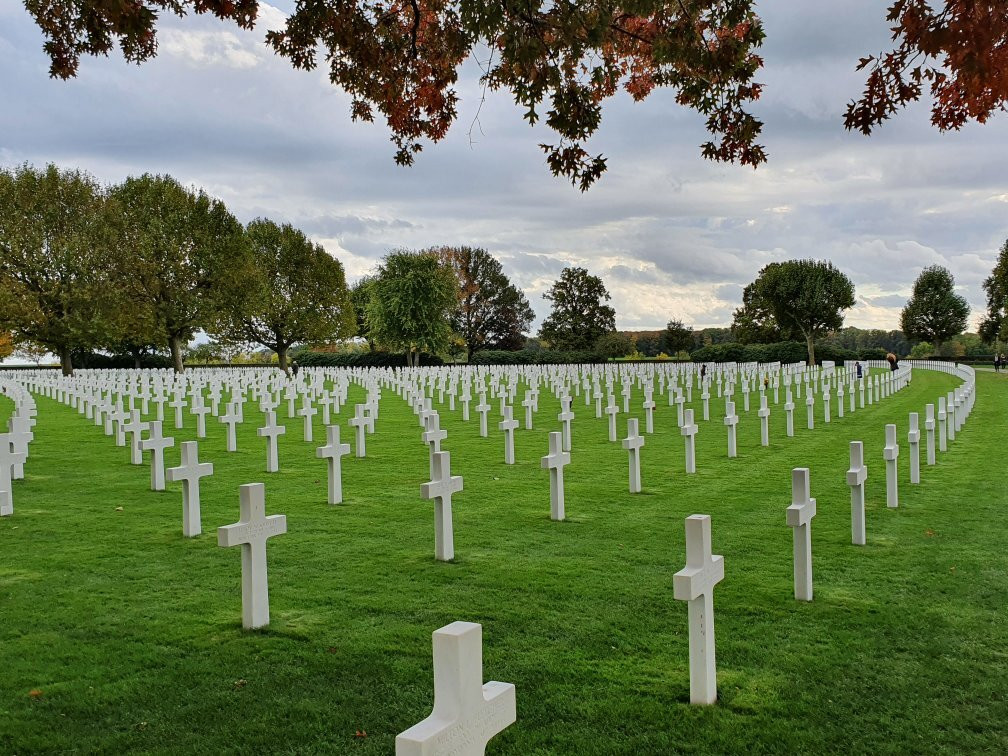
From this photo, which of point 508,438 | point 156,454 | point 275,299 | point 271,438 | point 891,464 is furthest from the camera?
point 275,299

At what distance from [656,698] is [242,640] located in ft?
8.12

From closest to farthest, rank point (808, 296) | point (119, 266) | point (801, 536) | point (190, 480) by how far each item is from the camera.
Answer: point (801, 536), point (190, 480), point (119, 266), point (808, 296)

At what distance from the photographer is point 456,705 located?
7.38 ft

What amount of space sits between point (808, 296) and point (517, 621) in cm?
6363

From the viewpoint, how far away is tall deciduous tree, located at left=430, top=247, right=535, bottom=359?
79.5 m

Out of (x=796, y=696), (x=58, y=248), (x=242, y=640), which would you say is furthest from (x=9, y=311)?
(x=796, y=696)

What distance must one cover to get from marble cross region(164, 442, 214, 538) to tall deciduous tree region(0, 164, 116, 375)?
114ft

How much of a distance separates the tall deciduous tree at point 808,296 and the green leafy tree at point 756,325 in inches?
84.6

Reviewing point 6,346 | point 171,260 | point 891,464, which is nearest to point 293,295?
point 171,260

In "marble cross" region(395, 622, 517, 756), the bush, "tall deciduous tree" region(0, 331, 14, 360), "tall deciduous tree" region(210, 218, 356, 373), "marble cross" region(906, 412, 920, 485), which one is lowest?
"marble cross" region(906, 412, 920, 485)

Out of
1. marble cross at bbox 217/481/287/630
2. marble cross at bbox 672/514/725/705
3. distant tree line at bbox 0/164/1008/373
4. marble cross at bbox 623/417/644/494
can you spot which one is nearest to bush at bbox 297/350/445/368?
distant tree line at bbox 0/164/1008/373

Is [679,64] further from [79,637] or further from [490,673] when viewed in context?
[79,637]

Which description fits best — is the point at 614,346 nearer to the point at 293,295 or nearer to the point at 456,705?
the point at 293,295

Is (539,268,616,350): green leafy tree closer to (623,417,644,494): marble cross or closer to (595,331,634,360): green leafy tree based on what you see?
(595,331,634,360): green leafy tree
